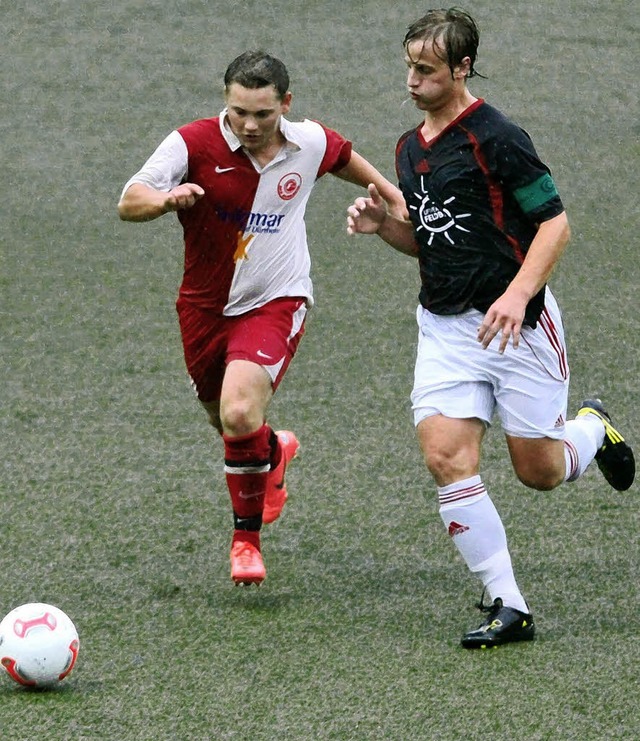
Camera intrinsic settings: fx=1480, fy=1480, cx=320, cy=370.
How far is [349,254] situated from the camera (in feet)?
27.0

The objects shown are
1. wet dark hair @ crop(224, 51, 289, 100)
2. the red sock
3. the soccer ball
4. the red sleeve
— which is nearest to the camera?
the soccer ball

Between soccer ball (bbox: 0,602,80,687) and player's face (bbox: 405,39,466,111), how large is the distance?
1785 mm

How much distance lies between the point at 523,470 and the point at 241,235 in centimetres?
124

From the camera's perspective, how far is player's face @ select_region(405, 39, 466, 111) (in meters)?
4.24

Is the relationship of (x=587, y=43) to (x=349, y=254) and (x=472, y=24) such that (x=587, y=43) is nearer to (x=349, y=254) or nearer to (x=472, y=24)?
(x=349, y=254)

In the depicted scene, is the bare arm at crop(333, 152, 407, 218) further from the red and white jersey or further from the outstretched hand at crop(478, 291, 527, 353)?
the outstretched hand at crop(478, 291, 527, 353)

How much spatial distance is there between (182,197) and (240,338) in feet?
2.34

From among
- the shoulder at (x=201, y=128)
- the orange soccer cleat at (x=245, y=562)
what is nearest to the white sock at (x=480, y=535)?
the orange soccer cleat at (x=245, y=562)

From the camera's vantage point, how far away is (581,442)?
16.4ft

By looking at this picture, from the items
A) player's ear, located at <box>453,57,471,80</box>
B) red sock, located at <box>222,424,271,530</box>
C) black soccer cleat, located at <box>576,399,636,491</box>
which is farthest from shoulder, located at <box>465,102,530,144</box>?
black soccer cleat, located at <box>576,399,636,491</box>

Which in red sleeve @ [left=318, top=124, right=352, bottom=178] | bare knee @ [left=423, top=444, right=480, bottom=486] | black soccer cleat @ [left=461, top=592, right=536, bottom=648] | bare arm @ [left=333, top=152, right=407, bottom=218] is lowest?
black soccer cleat @ [left=461, top=592, right=536, bottom=648]

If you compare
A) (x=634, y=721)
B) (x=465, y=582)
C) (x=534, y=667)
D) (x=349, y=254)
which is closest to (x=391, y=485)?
(x=465, y=582)

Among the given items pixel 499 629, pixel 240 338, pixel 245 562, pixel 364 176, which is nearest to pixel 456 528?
pixel 499 629

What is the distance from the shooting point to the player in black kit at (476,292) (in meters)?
4.20
